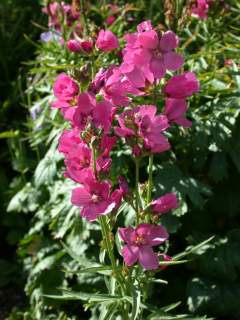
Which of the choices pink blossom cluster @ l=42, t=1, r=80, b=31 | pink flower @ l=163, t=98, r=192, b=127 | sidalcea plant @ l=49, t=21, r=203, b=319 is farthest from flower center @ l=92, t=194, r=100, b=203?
pink blossom cluster @ l=42, t=1, r=80, b=31

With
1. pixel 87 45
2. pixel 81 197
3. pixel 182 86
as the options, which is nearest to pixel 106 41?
pixel 87 45

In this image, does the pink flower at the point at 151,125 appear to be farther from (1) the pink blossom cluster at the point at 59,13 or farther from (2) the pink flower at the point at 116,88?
(1) the pink blossom cluster at the point at 59,13

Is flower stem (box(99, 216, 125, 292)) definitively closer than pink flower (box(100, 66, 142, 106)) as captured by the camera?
No

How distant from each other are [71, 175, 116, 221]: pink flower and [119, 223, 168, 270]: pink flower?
4.2 inches

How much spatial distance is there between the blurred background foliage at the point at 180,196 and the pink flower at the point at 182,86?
2.87ft

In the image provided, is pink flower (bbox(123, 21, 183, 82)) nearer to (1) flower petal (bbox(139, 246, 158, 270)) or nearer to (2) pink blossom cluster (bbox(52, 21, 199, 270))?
(2) pink blossom cluster (bbox(52, 21, 199, 270))

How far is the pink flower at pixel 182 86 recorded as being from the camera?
1638 mm

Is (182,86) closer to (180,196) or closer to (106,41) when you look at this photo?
(106,41)

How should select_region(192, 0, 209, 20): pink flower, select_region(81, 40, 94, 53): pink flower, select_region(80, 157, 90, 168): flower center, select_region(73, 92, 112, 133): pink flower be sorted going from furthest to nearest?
1. select_region(192, 0, 209, 20): pink flower
2. select_region(81, 40, 94, 53): pink flower
3. select_region(80, 157, 90, 168): flower center
4. select_region(73, 92, 112, 133): pink flower

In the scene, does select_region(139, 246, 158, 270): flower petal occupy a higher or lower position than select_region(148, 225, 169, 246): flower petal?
lower

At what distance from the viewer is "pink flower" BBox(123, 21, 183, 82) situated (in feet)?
5.32

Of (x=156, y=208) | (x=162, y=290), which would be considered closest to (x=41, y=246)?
(x=162, y=290)

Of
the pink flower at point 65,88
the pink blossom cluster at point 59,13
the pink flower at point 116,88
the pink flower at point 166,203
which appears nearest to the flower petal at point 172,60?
the pink flower at point 116,88

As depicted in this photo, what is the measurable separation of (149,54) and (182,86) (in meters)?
0.13
